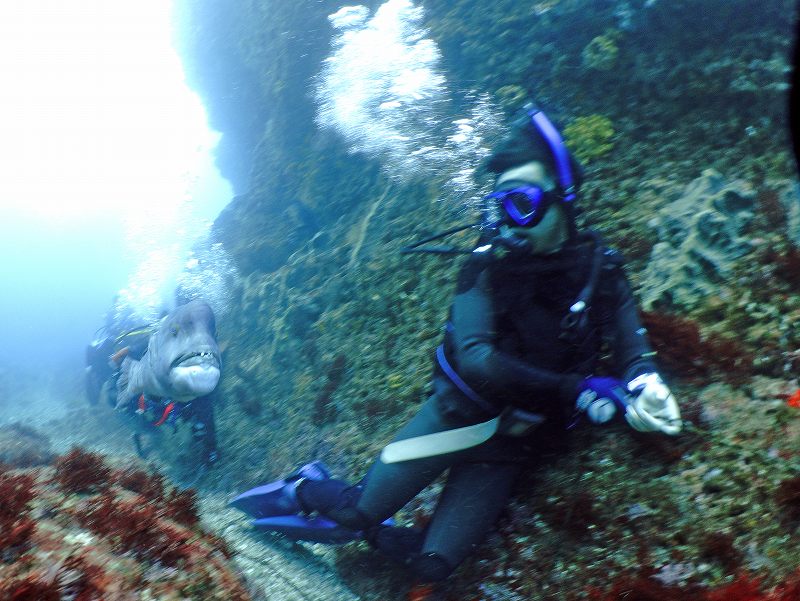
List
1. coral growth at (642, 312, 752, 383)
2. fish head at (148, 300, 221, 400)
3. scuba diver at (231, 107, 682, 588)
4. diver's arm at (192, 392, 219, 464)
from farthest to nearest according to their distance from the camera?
diver's arm at (192, 392, 219, 464), fish head at (148, 300, 221, 400), coral growth at (642, 312, 752, 383), scuba diver at (231, 107, 682, 588)

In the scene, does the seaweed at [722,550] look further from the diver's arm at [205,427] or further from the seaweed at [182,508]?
the diver's arm at [205,427]

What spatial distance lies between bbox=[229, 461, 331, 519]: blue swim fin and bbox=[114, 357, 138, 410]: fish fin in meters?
6.32

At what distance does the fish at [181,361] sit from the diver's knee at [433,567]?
247 inches

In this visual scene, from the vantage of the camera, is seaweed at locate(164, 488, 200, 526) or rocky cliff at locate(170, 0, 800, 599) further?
seaweed at locate(164, 488, 200, 526)

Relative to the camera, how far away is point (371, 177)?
1099cm

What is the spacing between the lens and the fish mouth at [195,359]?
348 inches

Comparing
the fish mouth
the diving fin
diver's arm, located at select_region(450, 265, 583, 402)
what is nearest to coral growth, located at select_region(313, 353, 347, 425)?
the diving fin

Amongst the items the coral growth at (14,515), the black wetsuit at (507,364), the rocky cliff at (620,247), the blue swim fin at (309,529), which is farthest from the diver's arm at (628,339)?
the coral growth at (14,515)

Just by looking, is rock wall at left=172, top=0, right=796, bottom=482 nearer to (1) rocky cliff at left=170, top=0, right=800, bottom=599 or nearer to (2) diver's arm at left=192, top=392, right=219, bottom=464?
(1) rocky cliff at left=170, top=0, right=800, bottom=599

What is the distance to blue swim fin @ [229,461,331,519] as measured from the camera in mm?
4828

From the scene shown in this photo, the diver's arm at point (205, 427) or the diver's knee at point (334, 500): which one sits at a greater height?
the diver's knee at point (334, 500)

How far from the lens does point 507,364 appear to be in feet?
10.8

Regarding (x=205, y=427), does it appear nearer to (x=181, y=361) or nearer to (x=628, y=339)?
(x=181, y=361)

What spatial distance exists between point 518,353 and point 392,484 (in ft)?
5.03
